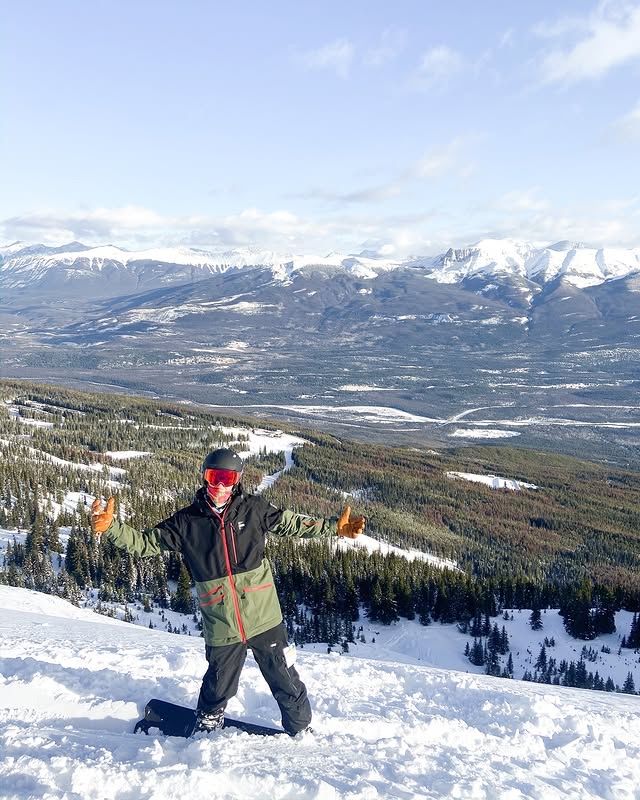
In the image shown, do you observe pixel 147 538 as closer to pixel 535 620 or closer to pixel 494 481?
pixel 535 620

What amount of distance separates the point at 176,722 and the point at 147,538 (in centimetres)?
244

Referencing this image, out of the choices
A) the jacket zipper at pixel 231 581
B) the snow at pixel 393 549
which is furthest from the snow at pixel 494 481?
the jacket zipper at pixel 231 581

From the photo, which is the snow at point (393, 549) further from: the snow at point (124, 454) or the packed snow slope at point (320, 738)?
the packed snow slope at point (320, 738)

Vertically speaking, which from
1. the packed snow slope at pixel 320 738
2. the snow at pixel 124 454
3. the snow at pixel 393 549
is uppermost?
the packed snow slope at pixel 320 738

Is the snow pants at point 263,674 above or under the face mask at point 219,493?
under

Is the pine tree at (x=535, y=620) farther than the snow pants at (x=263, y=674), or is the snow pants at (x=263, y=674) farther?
the pine tree at (x=535, y=620)

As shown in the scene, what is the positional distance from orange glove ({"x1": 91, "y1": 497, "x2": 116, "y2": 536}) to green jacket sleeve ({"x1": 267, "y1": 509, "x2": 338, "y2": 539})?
80.1 inches

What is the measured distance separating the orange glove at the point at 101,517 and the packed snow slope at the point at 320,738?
8.11ft

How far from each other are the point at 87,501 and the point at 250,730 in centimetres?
5738

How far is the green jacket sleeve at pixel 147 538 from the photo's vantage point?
7457mm

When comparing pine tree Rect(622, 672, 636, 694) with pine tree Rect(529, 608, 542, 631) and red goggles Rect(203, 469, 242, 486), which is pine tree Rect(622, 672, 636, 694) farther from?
red goggles Rect(203, 469, 242, 486)

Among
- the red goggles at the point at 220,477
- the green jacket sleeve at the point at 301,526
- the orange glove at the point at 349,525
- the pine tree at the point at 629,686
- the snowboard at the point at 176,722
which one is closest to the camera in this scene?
the red goggles at the point at 220,477

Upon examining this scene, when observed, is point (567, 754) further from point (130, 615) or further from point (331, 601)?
point (331, 601)

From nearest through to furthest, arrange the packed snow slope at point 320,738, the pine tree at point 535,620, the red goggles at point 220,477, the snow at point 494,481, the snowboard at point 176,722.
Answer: the packed snow slope at point 320,738, the red goggles at point 220,477, the snowboard at point 176,722, the pine tree at point 535,620, the snow at point 494,481
